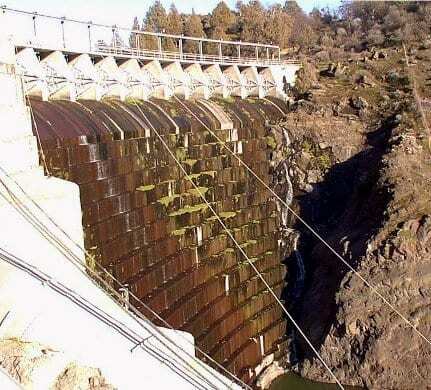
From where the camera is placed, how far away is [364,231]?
24.2m

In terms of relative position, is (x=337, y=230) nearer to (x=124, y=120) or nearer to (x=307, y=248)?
(x=307, y=248)

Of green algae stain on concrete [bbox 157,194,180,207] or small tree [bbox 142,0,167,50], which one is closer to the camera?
green algae stain on concrete [bbox 157,194,180,207]

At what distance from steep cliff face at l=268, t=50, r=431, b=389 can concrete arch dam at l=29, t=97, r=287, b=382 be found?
1.91m

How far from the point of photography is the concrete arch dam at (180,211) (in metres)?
16.3

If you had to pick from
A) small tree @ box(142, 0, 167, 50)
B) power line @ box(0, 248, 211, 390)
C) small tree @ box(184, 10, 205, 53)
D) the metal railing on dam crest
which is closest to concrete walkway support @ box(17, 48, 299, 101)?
the metal railing on dam crest

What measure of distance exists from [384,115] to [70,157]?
839 inches

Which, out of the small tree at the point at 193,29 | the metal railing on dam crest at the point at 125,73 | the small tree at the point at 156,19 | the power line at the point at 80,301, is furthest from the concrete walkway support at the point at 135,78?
the small tree at the point at 156,19

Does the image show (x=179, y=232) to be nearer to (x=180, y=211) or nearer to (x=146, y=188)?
(x=180, y=211)

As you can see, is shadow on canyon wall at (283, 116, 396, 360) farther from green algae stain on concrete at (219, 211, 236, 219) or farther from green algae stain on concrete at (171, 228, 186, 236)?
green algae stain on concrete at (171, 228, 186, 236)

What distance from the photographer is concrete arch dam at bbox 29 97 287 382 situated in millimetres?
16266

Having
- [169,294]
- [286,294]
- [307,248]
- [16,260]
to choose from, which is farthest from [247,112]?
[16,260]

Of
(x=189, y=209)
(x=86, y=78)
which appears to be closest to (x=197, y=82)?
(x=86, y=78)

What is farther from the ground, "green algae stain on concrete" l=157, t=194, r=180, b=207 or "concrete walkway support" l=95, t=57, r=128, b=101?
"concrete walkway support" l=95, t=57, r=128, b=101

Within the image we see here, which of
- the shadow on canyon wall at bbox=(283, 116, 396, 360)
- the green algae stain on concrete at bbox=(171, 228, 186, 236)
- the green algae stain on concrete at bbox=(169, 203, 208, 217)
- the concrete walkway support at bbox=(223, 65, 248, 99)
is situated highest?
the concrete walkway support at bbox=(223, 65, 248, 99)
